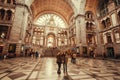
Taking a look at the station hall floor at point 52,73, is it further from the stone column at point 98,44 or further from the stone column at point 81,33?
the stone column at point 98,44

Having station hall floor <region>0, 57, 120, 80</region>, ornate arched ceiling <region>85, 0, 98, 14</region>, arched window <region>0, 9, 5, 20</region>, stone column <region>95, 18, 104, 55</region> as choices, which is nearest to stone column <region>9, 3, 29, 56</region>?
arched window <region>0, 9, 5, 20</region>

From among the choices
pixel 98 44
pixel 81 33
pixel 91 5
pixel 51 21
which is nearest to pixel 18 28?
pixel 81 33

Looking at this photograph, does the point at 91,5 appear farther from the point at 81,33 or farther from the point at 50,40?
the point at 50,40

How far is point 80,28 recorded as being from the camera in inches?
744

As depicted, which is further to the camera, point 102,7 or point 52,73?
point 102,7

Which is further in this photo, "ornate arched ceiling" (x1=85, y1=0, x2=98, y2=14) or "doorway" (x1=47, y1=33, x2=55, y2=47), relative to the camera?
"doorway" (x1=47, y1=33, x2=55, y2=47)

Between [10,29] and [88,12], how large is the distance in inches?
815

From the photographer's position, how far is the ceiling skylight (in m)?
31.2

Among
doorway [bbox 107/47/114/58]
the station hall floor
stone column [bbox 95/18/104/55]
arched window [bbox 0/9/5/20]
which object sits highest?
arched window [bbox 0/9/5/20]

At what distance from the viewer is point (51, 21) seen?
31703 mm

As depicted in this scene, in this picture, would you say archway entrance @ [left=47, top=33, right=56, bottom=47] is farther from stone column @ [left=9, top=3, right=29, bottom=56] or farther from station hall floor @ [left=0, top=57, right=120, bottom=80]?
station hall floor @ [left=0, top=57, right=120, bottom=80]

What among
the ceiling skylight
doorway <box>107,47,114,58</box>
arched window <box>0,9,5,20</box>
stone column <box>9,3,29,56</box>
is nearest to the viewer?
stone column <box>9,3,29,56</box>

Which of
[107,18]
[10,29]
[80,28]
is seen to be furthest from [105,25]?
[10,29]

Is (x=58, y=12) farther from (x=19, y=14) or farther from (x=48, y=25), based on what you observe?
(x=19, y=14)
